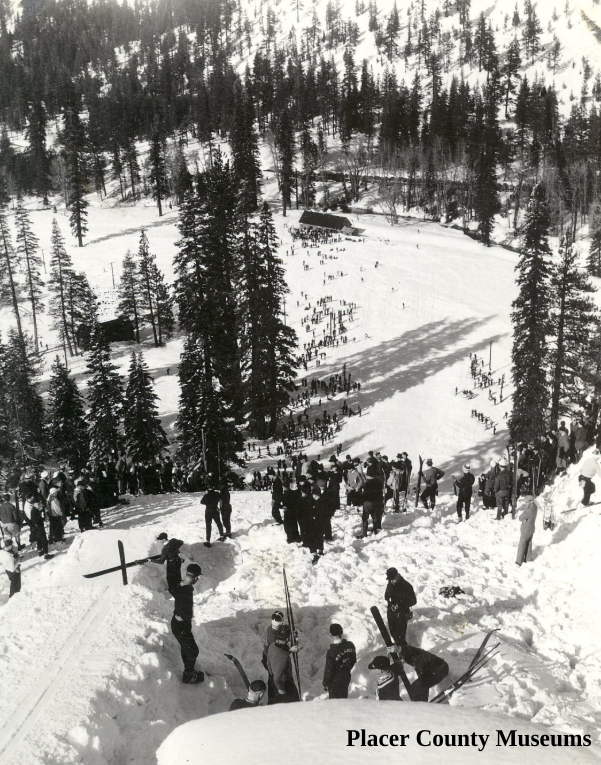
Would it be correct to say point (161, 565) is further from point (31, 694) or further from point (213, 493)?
point (31, 694)

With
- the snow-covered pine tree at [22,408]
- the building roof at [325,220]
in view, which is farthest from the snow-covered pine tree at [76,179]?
the snow-covered pine tree at [22,408]

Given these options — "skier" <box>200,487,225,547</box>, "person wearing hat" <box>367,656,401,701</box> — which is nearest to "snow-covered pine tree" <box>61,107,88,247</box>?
"skier" <box>200,487,225,547</box>

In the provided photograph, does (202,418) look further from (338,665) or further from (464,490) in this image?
(338,665)

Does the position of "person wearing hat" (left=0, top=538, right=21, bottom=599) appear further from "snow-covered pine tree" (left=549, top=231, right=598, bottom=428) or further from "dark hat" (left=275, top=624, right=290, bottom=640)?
"snow-covered pine tree" (left=549, top=231, right=598, bottom=428)

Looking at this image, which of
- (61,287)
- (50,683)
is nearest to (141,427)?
(50,683)

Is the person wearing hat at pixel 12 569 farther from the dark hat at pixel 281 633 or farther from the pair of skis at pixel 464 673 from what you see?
the pair of skis at pixel 464 673
